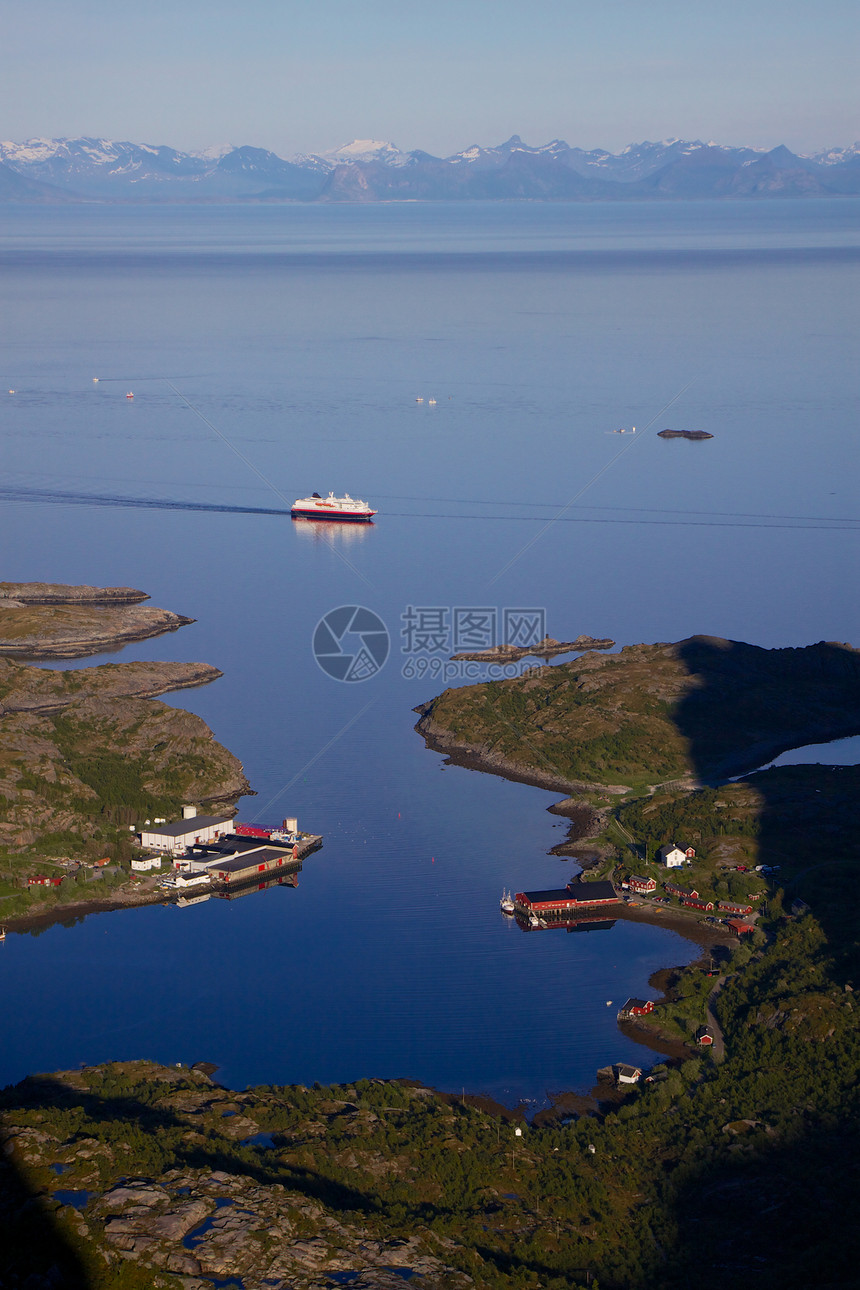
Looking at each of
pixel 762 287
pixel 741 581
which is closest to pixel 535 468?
pixel 741 581

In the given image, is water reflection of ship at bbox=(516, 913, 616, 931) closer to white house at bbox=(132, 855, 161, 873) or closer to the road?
the road

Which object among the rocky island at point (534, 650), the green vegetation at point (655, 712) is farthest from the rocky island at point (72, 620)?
the green vegetation at point (655, 712)

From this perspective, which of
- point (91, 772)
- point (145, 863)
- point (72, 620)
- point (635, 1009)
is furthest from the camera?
point (72, 620)

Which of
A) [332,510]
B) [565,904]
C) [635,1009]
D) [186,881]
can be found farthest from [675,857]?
[332,510]

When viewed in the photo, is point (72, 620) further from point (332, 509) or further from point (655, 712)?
point (655, 712)

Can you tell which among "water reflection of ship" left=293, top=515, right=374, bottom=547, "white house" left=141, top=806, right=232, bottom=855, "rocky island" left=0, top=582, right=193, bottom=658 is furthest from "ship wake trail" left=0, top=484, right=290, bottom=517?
"white house" left=141, top=806, right=232, bottom=855

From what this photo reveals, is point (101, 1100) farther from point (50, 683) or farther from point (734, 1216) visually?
point (50, 683)
